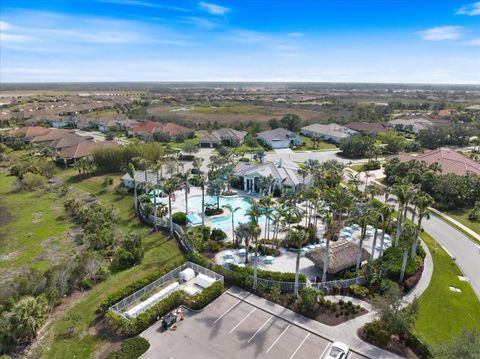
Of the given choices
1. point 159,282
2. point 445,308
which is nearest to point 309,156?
point 445,308

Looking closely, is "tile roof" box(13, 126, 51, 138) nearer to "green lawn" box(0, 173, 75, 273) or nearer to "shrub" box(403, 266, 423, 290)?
"green lawn" box(0, 173, 75, 273)

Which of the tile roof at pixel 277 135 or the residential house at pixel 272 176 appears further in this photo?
the tile roof at pixel 277 135

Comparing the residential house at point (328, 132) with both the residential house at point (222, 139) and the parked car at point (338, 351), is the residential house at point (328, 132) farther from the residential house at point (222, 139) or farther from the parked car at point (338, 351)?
the parked car at point (338, 351)

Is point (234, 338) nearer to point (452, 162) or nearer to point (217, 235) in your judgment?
point (217, 235)

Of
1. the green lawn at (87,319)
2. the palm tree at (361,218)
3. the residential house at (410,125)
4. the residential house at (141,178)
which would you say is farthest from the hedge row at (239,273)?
the residential house at (410,125)

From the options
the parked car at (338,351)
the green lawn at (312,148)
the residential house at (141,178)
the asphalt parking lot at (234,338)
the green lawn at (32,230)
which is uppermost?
the residential house at (141,178)

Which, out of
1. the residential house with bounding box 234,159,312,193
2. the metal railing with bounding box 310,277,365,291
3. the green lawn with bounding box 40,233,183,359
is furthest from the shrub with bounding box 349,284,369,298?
the residential house with bounding box 234,159,312,193

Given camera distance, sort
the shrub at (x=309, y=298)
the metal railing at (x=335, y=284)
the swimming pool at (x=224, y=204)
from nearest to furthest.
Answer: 1. the shrub at (x=309, y=298)
2. the metal railing at (x=335, y=284)
3. the swimming pool at (x=224, y=204)
